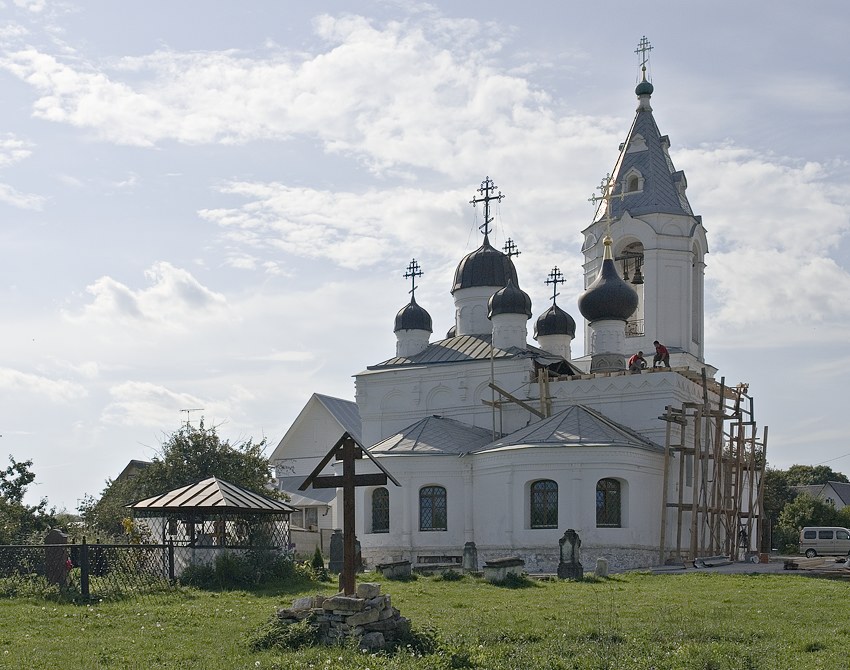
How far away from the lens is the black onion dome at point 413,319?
40062 millimetres

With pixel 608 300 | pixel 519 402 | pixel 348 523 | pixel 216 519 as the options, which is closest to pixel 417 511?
pixel 519 402

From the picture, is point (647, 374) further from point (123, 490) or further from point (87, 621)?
point (87, 621)

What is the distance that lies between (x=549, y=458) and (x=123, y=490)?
55.5ft

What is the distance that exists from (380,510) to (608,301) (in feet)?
32.9

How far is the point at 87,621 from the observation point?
1539 cm

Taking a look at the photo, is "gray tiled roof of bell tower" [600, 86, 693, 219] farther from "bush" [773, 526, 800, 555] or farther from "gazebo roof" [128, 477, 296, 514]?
"gazebo roof" [128, 477, 296, 514]

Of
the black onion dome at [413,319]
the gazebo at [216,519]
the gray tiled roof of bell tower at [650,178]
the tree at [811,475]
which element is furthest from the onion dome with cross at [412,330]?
the tree at [811,475]

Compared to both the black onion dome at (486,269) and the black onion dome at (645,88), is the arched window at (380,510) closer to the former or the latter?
the black onion dome at (486,269)

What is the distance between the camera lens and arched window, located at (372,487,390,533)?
33.1m

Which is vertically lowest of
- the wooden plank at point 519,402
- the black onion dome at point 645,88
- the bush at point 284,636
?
the bush at point 284,636

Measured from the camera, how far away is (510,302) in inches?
1455

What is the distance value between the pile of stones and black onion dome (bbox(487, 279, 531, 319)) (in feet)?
79.3

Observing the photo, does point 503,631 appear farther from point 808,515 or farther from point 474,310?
point 808,515

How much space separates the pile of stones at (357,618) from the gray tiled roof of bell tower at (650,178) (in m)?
30.1
